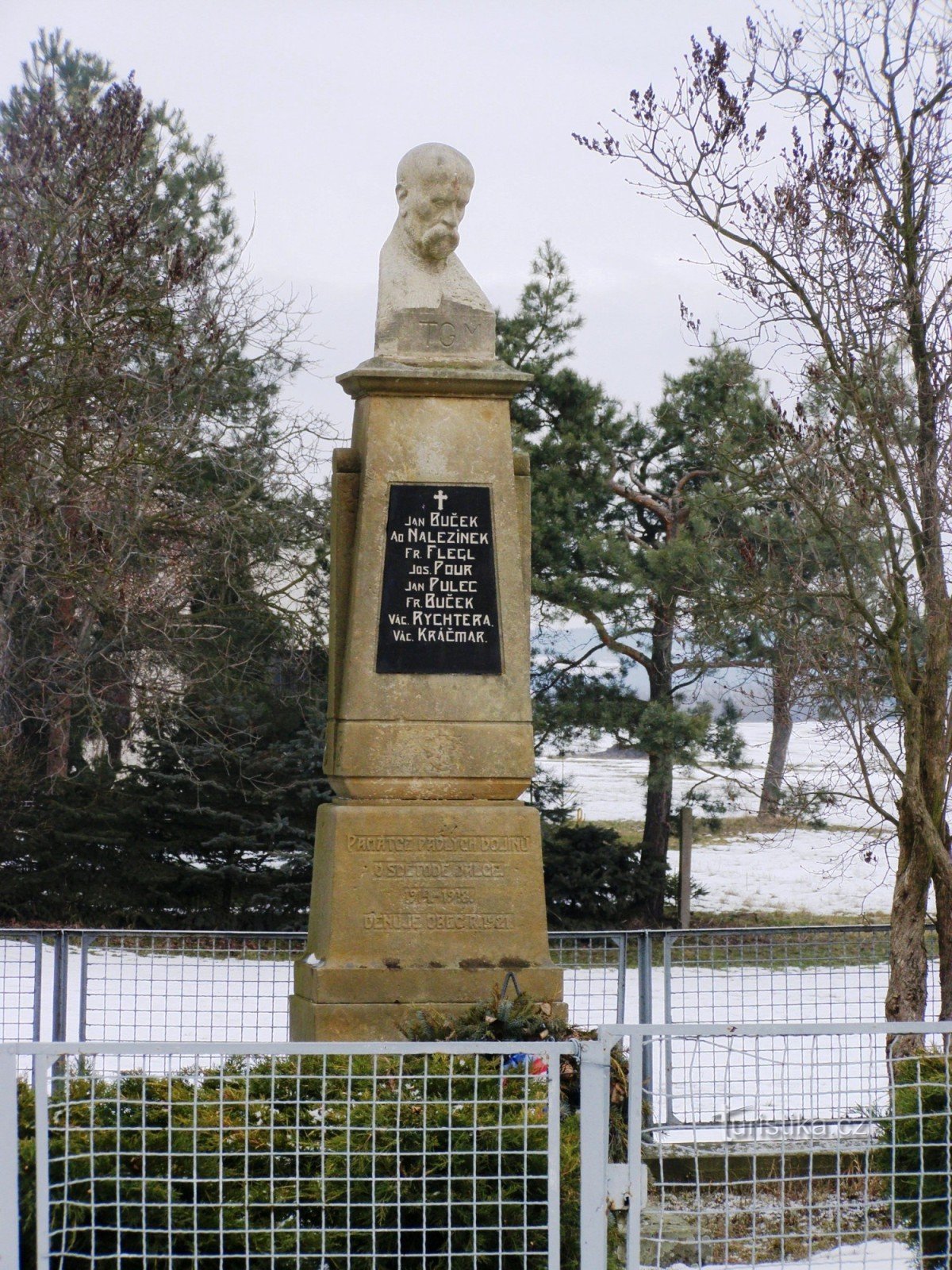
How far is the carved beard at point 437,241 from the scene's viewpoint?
845cm

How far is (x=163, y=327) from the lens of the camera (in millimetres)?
10812

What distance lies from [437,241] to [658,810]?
11038 millimetres

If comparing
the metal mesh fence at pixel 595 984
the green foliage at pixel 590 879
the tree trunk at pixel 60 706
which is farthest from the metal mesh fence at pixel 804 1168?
the tree trunk at pixel 60 706

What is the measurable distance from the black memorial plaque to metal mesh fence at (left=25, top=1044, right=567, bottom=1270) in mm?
4031

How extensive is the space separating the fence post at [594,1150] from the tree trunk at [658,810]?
46.4ft

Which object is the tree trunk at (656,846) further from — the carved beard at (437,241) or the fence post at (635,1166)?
the fence post at (635,1166)

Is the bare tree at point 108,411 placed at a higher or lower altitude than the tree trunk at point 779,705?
higher

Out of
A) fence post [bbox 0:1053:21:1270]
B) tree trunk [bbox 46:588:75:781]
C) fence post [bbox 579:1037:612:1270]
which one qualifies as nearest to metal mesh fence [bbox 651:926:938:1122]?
fence post [bbox 579:1037:612:1270]

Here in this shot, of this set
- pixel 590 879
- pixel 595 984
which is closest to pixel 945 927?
pixel 595 984

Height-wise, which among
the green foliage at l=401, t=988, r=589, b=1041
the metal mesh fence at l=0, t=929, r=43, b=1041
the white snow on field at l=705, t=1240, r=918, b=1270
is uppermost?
the green foliage at l=401, t=988, r=589, b=1041

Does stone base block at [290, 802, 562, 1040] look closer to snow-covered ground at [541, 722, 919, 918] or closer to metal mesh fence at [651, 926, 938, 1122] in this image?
metal mesh fence at [651, 926, 938, 1122]

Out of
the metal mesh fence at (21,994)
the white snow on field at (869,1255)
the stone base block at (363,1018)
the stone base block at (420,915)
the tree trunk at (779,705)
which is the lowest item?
the white snow on field at (869,1255)

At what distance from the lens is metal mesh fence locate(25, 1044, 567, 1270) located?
3.97m

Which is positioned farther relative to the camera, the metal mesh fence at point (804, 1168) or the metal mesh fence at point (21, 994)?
the metal mesh fence at point (21, 994)
